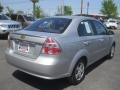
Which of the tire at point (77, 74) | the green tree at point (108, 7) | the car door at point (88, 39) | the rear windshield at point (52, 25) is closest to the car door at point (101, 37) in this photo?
the car door at point (88, 39)

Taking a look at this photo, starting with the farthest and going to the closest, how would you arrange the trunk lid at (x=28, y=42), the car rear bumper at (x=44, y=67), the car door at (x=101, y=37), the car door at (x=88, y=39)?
the car door at (x=101, y=37) < the car door at (x=88, y=39) < the trunk lid at (x=28, y=42) < the car rear bumper at (x=44, y=67)

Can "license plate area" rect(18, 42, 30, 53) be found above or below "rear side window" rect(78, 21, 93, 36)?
below

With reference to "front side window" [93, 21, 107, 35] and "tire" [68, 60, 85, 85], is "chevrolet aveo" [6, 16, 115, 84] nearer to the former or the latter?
"tire" [68, 60, 85, 85]

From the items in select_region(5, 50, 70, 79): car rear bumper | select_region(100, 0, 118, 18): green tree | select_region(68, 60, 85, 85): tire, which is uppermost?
select_region(100, 0, 118, 18): green tree

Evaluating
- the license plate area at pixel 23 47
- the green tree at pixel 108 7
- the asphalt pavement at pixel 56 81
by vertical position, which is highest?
the green tree at pixel 108 7

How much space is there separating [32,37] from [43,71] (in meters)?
0.76

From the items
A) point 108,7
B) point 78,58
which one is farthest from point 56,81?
point 108,7

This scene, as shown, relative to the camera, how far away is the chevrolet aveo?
432cm

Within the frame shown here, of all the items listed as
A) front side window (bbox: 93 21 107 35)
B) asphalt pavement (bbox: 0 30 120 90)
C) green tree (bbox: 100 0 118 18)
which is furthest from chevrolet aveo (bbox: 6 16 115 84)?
green tree (bbox: 100 0 118 18)

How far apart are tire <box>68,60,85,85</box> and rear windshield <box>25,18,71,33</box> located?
939mm

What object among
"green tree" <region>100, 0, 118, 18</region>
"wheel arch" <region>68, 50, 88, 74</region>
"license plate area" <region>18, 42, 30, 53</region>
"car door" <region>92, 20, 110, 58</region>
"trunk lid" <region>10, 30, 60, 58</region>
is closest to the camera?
"trunk lid" <region>10, 30, 60, 58</region>

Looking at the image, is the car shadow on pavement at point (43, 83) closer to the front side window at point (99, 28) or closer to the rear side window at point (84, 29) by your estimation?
the rear side window at point (84, 29)

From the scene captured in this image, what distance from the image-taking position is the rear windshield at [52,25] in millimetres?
4924

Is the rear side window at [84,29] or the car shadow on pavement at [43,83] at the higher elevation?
the rear side window at [84,29]
